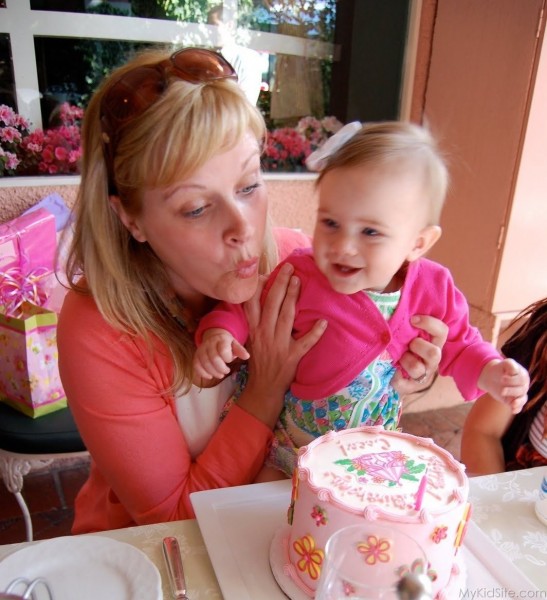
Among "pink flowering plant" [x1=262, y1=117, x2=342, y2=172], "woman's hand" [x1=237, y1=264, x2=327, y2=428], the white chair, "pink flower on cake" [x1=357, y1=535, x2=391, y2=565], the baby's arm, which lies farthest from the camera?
"pink flowering plant" [x1=262, y1=117, x2=342, y2=172]

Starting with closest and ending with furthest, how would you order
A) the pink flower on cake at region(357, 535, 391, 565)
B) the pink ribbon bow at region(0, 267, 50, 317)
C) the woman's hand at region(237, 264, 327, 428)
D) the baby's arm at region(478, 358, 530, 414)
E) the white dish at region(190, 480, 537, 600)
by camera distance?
1. the pink flower on cake at region(357, 535, 391, 565)
2. the white dish at region(190, 480, 537, 600)
3. the baby's arm at region(478, 358, 530, 414)
4. the woman's hand at region(237, 264, 327, 428)
5. the pink ribbon bow at region(0, 267, 50, 317)

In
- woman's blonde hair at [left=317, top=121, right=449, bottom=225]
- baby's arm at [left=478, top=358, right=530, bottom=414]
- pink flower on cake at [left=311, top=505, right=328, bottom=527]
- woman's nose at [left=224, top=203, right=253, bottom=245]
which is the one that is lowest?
pink flower on cake at [left=311, top=505, right=328, bottom=527]

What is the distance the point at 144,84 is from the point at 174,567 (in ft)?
2.69

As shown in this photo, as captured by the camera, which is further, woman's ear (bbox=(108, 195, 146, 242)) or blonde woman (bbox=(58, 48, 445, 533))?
woman's ear (bbox=(108, 195, 146, 242))

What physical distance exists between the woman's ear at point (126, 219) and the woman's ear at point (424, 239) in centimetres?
54

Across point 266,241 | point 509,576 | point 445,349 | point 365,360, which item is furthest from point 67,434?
point 509,576

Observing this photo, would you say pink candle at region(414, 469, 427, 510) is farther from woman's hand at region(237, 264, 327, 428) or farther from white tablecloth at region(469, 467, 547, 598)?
woman's hand at region(237, 264, 327, 428)

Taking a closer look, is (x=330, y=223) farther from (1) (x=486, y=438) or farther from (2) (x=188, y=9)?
(2) (x=188, y=9)

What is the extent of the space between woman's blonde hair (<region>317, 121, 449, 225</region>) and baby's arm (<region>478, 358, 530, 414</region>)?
0.99 feet

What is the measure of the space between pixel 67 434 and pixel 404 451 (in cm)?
127

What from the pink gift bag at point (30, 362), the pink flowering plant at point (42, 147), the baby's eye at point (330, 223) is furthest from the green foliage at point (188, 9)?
the baby's eye at point (330, 223)

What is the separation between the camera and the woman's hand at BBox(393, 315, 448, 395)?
1.13 metres

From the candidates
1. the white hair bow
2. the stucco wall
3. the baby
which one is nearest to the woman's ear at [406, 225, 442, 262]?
the baby

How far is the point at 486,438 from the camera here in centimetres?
149
